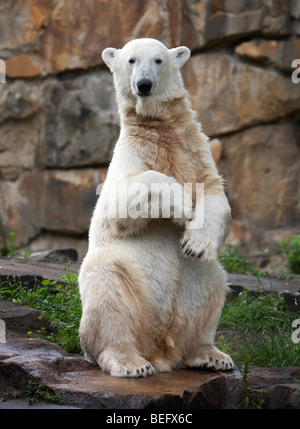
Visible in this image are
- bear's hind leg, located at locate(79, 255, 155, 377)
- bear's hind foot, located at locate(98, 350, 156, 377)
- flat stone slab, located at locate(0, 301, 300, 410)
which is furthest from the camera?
bear's hind leg, located at locate(79, 255, 155, 377)

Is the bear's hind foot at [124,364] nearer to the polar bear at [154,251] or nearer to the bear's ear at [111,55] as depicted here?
the polar bear at [154,251]

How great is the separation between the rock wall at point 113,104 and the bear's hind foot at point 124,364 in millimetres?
6055

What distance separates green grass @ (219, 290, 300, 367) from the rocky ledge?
1.19 ft

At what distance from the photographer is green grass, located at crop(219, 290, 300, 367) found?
4718 millimetres

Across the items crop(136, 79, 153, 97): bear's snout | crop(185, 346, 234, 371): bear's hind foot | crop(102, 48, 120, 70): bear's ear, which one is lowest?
crop(185, 346, 234, 371): bear's hind foot

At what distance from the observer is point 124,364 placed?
4.00m

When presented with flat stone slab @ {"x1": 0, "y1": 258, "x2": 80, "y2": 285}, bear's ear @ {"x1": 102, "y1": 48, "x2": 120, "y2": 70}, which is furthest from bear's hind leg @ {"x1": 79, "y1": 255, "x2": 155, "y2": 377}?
flat stone slab @ {"x1": 0, "y1": 258, "x2": 80, "y2": 285}

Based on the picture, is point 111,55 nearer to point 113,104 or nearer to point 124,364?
point 124,364

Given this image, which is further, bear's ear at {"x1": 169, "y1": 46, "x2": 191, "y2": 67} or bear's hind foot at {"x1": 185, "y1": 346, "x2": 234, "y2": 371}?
bear's ear at {"x1": 169, "y1": 46, "x2": 191, "y2": 67}

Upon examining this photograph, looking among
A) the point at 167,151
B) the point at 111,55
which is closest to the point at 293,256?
the point at 111,55

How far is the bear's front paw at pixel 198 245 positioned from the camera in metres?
4.22

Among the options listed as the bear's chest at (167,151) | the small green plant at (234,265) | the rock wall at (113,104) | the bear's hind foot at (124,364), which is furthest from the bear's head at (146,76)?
the rock wall at (113,104)

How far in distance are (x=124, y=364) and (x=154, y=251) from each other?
2.36ft

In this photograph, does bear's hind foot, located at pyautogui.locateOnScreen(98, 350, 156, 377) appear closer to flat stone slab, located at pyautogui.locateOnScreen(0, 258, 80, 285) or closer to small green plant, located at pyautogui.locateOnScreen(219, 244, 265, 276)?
flat stone slab, located at pyautogui.locateOnScreen(0, 258, 80, 285)
